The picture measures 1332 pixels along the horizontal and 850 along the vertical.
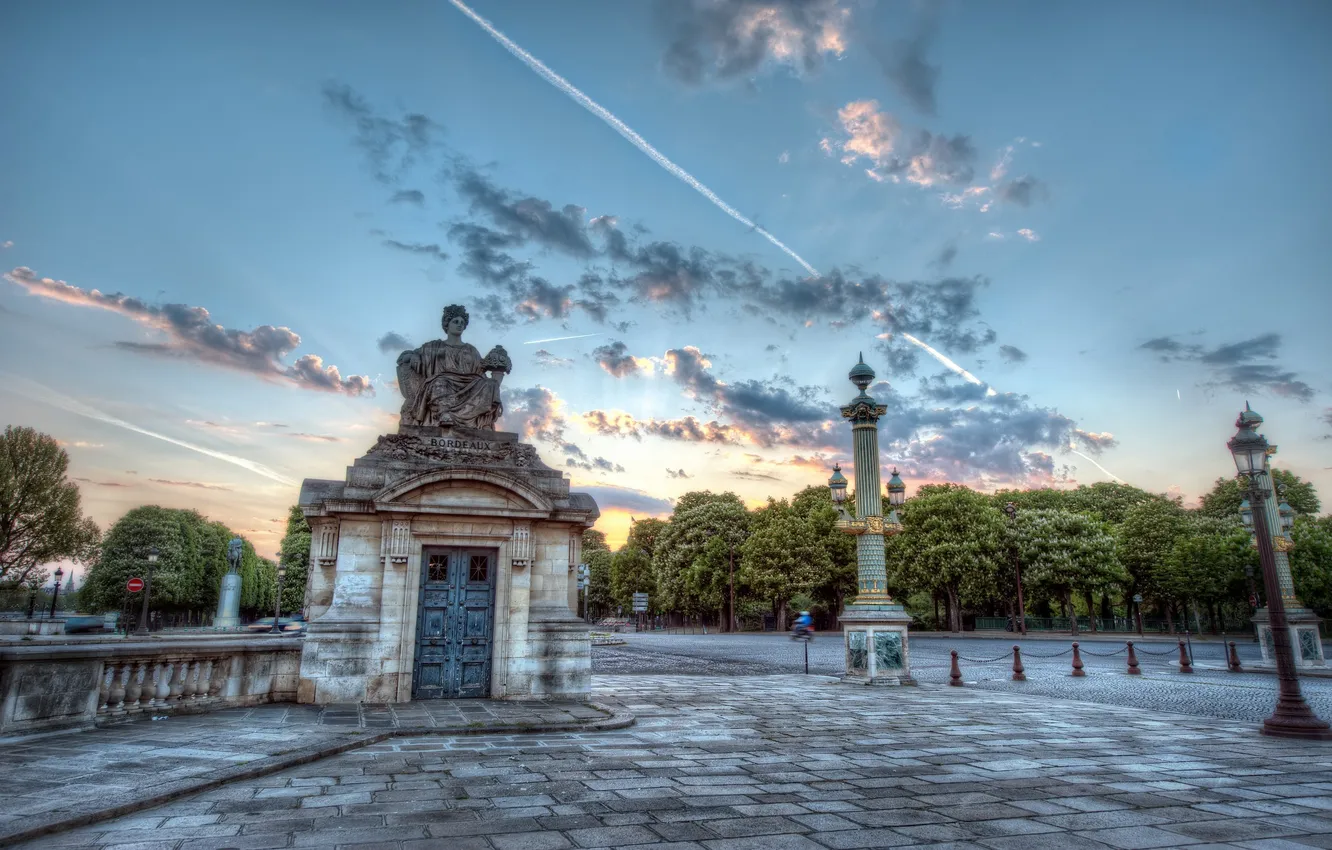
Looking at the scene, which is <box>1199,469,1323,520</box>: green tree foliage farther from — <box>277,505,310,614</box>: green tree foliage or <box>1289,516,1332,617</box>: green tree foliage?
<box>277,505,310,614</box>: green tree foliage

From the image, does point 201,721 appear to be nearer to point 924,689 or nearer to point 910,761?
point 910,761

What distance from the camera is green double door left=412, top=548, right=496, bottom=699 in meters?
12.7

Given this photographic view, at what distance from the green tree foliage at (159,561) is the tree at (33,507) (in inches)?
536

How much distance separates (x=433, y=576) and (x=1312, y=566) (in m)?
49.1

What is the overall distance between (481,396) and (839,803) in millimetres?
9928

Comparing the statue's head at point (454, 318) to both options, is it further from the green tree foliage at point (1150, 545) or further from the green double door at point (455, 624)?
the green tree foliage at point (1150, 545)

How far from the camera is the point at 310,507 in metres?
13.0

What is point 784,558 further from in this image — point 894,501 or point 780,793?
point 780,793

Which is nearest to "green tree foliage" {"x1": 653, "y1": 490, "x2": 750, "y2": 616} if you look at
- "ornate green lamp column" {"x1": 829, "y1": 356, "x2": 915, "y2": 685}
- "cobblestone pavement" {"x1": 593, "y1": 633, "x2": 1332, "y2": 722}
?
"cobblestone pavement" {"x1": 593, "y1": 633, "x2": 1332, "y2": 722}

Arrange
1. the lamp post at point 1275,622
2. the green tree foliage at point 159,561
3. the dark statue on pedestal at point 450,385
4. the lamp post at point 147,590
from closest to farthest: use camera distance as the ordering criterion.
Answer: the lamp post at point 1275,622, the dark statue on pedestal at point 450,385, the lamp post at point 147,590, the green tree foliage at point 159,561

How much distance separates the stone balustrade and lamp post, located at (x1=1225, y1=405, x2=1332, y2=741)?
1461cm

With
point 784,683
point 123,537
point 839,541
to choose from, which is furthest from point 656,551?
point 784,683

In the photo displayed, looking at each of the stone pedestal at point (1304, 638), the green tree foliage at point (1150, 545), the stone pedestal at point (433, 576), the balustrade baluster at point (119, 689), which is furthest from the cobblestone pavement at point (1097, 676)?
the green tree foliage at point (1150, 545)

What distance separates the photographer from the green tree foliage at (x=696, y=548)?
65188 millimetres
